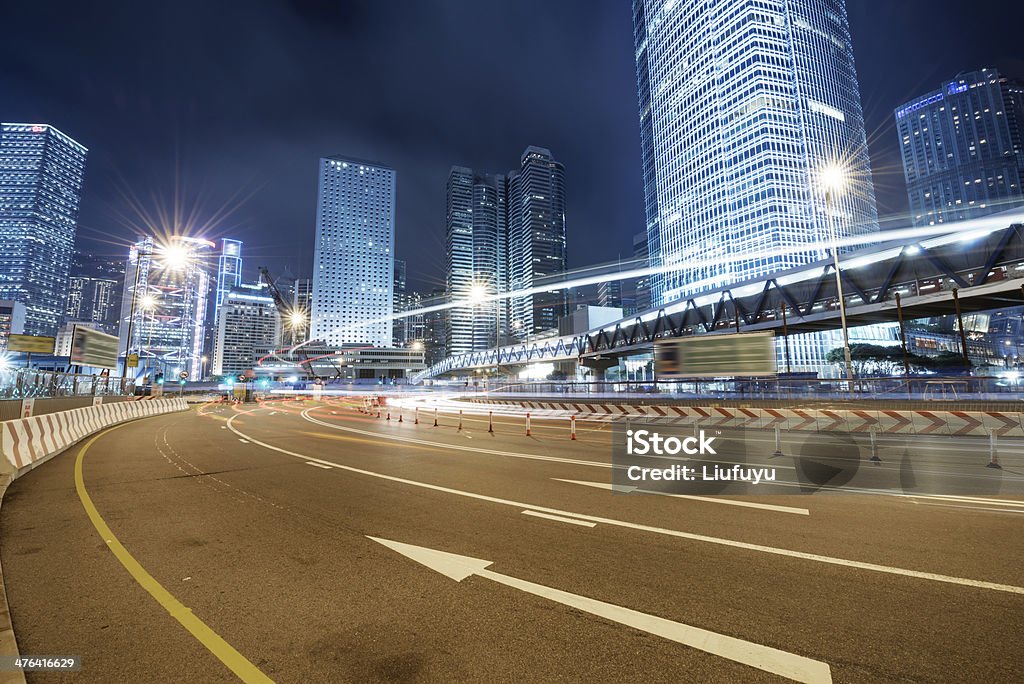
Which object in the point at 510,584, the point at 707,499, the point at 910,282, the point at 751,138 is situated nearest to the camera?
the point at 510,584

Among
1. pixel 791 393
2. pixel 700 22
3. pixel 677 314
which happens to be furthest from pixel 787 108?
pixel 791 393

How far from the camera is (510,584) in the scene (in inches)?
155

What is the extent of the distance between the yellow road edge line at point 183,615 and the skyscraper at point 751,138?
114 meters

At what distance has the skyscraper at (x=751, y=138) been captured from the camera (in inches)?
4038

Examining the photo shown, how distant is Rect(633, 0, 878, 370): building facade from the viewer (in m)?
102

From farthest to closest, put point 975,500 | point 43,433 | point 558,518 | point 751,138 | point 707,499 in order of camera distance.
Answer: point 751,138, point 43,433, point 707,499, point 975,500, point 558,518

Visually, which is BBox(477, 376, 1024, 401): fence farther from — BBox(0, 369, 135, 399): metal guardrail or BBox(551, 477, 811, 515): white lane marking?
BBox(0, 369, 135, 399): metal guardrail

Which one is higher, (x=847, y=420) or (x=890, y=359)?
(x=890, y=359)

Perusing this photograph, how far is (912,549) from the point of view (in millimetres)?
4766

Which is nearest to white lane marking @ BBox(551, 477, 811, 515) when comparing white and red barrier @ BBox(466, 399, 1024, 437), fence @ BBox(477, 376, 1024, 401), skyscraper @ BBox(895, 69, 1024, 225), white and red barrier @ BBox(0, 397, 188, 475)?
white and red barrier @ BBox(466, 399, 1024, 437)

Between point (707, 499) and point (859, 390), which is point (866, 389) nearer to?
point (859, 390)

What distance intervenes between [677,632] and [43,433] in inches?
636

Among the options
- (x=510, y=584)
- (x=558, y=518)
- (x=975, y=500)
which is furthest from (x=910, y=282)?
(x=510, y=584)

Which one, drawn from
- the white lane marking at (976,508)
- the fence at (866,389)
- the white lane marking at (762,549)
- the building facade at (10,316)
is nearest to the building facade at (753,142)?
the fence at (866,389)
